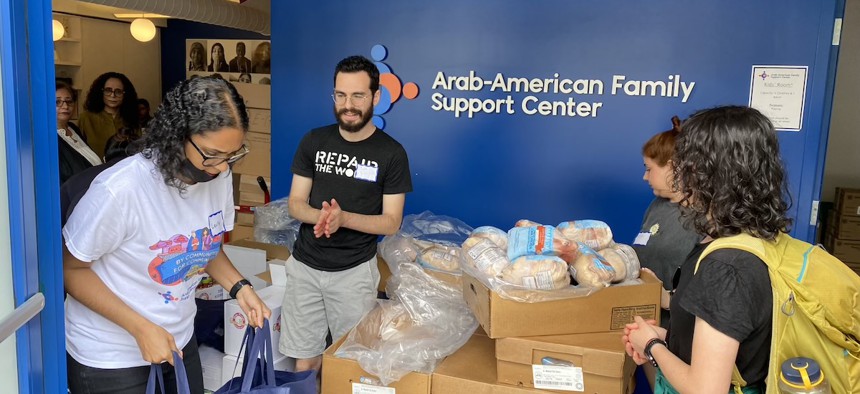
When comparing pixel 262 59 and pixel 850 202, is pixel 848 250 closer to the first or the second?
pixel 850 202

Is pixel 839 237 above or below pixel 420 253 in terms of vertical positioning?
below

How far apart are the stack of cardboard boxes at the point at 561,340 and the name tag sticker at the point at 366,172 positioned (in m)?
0.67

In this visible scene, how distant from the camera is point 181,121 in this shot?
1.47 meters

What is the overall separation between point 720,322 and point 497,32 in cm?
249

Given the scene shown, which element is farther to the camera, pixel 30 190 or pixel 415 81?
pixel 415 81

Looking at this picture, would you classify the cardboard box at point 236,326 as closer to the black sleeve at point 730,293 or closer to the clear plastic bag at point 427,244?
the clear plastic bag at point 427,244

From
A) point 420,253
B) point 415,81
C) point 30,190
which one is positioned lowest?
point 420,253

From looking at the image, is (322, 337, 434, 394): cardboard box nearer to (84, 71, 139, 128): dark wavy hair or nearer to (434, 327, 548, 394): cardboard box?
(434, 327, 548, 394): cardboard box

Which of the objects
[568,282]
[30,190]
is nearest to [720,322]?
[568,282]

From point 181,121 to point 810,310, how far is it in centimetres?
134

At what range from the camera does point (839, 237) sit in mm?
5711

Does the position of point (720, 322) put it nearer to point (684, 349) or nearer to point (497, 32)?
point (684, 349)

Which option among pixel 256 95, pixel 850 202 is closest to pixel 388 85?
pixel 256 95

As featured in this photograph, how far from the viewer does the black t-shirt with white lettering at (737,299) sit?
1.26 meters
